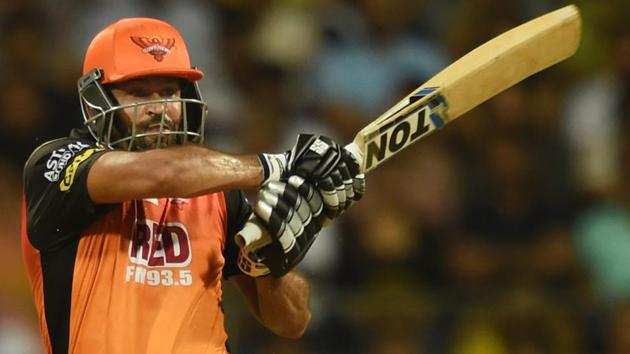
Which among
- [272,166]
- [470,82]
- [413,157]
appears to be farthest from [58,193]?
[413,157]

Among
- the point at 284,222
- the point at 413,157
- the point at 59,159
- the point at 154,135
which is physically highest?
the point at 413,157

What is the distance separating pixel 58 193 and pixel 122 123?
1.06ft

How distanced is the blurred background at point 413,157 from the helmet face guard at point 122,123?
2.52 m

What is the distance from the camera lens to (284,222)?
11.5 feet

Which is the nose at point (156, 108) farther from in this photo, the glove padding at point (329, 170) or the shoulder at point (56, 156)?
the glove padding at point (329, 170)

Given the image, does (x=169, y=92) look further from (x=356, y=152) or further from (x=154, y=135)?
(x=356, y=152)

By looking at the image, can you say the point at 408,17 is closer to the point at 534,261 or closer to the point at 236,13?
the point at 236,13

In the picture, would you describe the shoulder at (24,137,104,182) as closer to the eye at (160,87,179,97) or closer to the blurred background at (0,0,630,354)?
the eye at (160,87,179,97)

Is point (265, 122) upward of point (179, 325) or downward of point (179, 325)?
upward

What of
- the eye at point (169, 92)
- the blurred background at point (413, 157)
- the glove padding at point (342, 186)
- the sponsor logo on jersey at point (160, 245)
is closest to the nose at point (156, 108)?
the eye at point (169, 92)

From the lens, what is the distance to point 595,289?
6.39 meters

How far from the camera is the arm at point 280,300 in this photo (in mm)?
4047

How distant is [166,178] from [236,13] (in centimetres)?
444

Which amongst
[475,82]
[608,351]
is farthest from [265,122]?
[475,82]
